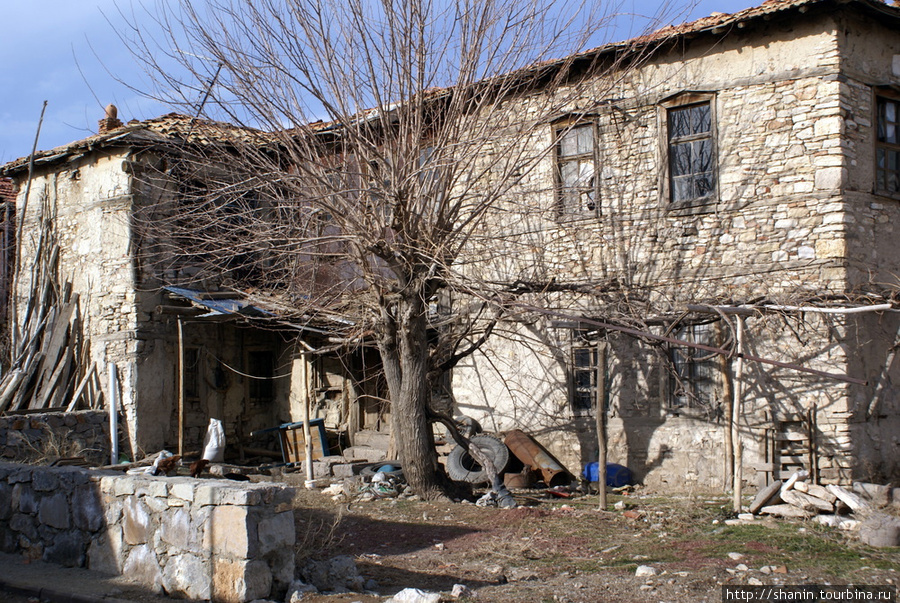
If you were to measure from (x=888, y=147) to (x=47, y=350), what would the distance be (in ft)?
45.9

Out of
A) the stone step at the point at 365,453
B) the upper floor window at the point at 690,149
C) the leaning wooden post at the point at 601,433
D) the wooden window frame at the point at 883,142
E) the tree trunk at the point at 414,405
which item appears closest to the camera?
Result: the leaning wooden post at the point at 601,433

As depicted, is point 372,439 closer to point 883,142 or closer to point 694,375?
point 694,375

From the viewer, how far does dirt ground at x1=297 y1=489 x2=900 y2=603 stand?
6.01 metres

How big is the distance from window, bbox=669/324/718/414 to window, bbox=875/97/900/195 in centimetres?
309

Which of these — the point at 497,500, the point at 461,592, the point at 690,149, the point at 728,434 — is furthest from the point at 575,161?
the point at 461,592

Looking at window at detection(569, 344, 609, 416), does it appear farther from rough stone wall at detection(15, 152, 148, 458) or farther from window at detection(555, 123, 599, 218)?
rough stone wall at detection(15, 152, 148, 458)

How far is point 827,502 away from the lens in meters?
8.65

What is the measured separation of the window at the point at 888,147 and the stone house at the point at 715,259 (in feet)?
0.09

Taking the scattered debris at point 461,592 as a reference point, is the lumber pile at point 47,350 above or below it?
above

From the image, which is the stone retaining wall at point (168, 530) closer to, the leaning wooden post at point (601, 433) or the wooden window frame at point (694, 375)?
the leaning wooden post at point (601, 433)

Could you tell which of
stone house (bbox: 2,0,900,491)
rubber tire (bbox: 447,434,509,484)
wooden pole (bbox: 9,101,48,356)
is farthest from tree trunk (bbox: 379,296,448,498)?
wooden pole (bbox: 9,101,48,356)

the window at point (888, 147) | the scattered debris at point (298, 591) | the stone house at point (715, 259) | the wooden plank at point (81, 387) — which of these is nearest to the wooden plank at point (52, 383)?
the wooden plank at point (81, 387)

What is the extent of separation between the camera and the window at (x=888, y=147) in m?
10.5

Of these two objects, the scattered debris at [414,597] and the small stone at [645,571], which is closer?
the scattered debris at [414,597]
